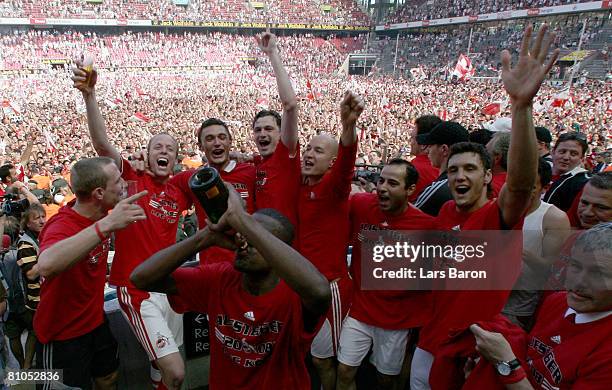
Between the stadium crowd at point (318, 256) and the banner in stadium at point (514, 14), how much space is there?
35.3 meters

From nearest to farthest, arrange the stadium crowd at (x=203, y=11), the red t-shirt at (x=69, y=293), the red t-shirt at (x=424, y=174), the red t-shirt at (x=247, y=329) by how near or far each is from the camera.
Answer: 1. the red t-shirt at (x=247, y=329)
2. the red t-shirt at (x=69, y=293)
3. the red t-shirt at (x=424, y=174)
4. the stadium crowd at (x=203, y=11)

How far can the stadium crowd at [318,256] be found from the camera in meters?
1.76

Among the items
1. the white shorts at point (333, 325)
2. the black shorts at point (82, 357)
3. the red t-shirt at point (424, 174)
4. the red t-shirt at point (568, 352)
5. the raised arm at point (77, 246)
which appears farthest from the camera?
the red t-shirt at point (424, 174)

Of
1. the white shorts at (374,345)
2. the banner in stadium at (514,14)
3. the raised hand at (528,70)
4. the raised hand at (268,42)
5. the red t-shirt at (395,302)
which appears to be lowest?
the white shorts at (374,345)

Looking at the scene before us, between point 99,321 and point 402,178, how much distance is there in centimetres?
227

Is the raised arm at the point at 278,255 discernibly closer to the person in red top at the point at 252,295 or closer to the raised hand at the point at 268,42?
the person in red top at the point at 252,295

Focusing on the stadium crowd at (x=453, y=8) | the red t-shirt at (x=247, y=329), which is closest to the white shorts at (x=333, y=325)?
the red t-shirt at (x=247, y=329)

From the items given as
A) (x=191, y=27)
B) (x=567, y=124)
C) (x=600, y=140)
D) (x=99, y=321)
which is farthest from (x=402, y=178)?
(x=191, y=27)

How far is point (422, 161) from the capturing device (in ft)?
13.6

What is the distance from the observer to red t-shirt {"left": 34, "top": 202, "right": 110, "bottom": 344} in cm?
269

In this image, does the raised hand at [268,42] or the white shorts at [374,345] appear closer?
the white shorts at [374,345]

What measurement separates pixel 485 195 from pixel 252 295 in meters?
1.62

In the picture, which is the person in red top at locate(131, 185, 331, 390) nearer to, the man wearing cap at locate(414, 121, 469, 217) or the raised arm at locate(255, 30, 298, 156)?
the raised arm at locate(255, 30, 298, 156)

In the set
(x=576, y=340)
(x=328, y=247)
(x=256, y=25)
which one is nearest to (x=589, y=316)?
(x=576, y=340)
